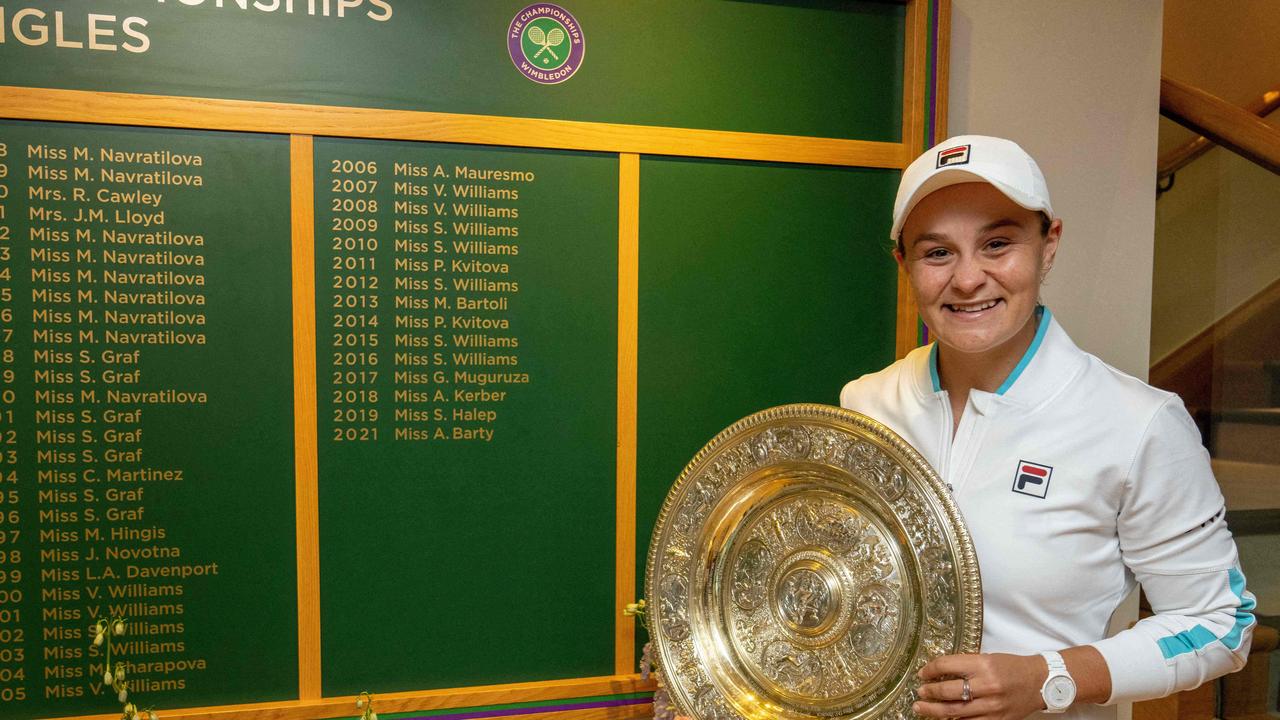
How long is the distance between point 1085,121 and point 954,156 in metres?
1.27

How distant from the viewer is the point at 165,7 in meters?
1.75

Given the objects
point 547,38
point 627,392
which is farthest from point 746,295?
point 547,38

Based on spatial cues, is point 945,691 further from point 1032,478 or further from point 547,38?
point 547,38

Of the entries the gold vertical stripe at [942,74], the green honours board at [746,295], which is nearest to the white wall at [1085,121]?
the gold vertical stripe at [942,74]

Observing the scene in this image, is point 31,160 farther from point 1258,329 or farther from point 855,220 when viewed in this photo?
point 1258,329

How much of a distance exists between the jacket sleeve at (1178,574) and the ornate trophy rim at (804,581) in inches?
10.1

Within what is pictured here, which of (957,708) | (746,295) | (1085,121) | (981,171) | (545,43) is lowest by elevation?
(957,708)

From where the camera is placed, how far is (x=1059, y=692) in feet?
3.72

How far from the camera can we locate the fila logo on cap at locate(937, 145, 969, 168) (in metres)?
1.19

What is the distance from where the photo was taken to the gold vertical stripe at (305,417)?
1.83 meters

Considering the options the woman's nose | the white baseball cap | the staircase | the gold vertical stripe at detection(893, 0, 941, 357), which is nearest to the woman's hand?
the woman's nose

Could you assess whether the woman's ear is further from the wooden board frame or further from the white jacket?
the wooden board frame

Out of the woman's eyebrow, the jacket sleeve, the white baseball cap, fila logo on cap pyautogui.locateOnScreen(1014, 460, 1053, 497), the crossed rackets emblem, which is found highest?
the crossed rackets emblem

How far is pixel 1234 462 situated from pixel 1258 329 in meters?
0.47
